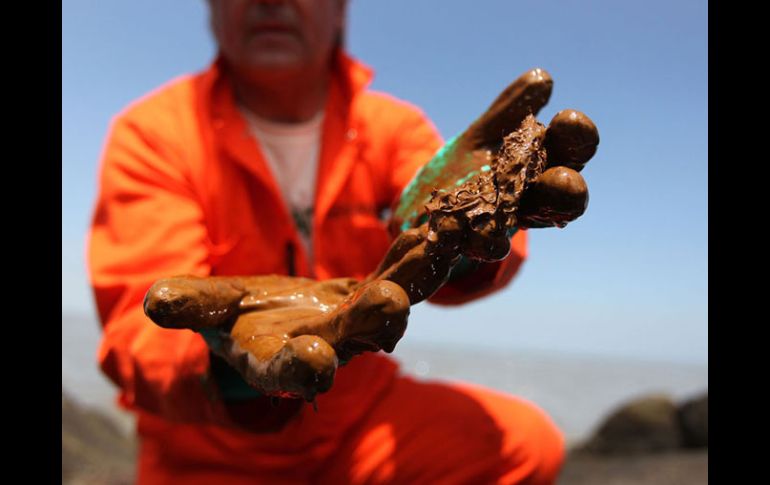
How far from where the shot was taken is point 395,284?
657 mm

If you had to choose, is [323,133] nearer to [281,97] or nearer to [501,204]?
[281,97]

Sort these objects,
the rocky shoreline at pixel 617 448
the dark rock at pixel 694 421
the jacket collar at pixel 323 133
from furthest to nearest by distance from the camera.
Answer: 1. the dark rock at pixel 694 421
2. the rocky shoreline at pixel 617 448
3. the jacket collar at pixel 323 133

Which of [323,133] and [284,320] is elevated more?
[323,133]

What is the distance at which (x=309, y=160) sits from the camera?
1.50 m

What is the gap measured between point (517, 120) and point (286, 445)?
33.3 inches

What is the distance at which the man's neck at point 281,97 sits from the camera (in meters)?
1.48

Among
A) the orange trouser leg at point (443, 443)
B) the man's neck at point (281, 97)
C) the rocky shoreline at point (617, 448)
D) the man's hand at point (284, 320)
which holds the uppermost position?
the man's neck at point (281, 97)

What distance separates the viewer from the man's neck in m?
1.48

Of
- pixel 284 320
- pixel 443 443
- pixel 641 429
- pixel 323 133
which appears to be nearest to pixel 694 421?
pixel 641 429

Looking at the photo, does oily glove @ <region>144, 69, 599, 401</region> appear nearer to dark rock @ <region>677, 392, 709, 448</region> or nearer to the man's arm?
the man's arm

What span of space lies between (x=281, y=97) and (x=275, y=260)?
40cm

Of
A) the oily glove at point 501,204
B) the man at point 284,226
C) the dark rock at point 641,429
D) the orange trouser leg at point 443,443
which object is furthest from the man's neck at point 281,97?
the dark rock at point 641,429

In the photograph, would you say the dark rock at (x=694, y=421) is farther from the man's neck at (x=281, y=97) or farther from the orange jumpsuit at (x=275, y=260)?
Result: the man's neck at (x=281, y=97)

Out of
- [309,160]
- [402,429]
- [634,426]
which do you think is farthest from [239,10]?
[634,426]
